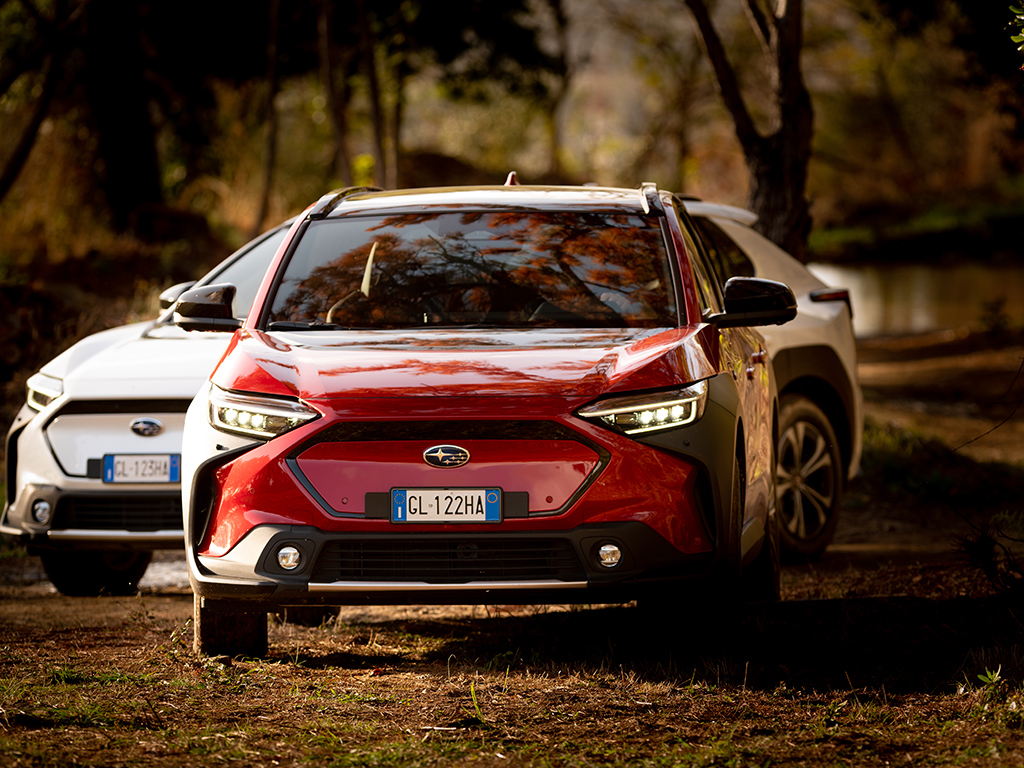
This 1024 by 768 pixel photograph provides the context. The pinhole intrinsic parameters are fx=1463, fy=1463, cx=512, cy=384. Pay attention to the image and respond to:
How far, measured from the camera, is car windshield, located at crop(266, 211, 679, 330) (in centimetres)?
567

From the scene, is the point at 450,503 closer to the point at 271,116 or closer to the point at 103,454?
the point at 103,454

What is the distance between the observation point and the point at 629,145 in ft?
170

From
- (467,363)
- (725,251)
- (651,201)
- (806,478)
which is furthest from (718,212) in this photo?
(467,363)

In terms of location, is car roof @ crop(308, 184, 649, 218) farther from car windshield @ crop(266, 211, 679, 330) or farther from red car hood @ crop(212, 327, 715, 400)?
red car hood @ crop(212, 327, 715, 400)

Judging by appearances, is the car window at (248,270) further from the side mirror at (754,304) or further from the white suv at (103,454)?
the side mirror at (754,304)

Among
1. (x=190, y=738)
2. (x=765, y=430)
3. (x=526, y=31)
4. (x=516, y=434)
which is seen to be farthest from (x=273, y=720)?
(x=526, y=31)

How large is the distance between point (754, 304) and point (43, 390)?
3.53 meters

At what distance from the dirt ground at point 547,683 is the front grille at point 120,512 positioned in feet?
1.36

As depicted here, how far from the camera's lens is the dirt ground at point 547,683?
4.05m

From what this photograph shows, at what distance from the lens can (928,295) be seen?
1396 inches

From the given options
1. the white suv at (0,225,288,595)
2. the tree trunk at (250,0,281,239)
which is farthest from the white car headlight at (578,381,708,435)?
the tree trunk at (250,0,281,239)

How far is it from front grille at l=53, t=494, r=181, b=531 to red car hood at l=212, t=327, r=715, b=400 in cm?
156

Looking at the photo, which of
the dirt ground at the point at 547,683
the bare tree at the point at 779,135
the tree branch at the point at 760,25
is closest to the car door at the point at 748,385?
the dirt ground at the point at 547,683

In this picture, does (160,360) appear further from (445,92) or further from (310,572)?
(445,92)
